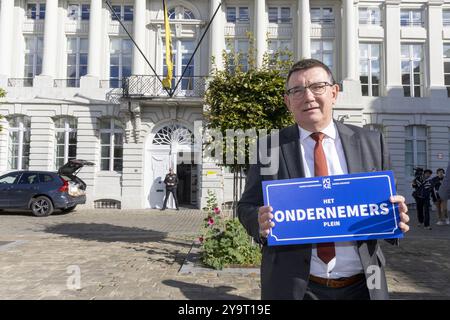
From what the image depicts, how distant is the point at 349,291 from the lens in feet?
6.79

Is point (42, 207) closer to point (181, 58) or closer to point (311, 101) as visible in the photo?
point (181, 58)

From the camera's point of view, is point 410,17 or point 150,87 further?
point 410,17

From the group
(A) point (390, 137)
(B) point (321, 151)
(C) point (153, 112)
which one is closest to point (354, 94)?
(A) point (390, 137)

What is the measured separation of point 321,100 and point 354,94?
20558 mm

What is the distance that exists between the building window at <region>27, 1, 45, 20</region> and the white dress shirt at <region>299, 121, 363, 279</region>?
2433 cm

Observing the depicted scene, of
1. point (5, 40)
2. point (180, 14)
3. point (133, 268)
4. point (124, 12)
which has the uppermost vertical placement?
point (124, 12)

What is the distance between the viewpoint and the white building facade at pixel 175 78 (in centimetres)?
2056

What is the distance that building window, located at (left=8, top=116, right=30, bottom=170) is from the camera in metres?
21.1

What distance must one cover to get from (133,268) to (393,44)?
71.3ft

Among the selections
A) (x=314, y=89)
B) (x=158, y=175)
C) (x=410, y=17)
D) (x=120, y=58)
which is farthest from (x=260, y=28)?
(x=314, y=89)

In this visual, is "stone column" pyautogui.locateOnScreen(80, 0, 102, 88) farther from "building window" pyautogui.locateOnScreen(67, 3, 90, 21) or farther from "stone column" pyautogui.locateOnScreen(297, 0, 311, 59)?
"stone column" pyautogui.locateOnScreen(297, 0, 311, 59)

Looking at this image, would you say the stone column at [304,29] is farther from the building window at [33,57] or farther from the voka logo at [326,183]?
the voka logo at [326,183]

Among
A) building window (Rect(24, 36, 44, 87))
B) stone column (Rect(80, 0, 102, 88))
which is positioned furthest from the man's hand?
building window (Rect(24, 36, 44, 87))

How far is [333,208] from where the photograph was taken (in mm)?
2172
